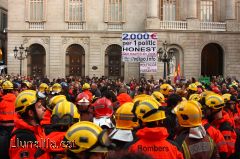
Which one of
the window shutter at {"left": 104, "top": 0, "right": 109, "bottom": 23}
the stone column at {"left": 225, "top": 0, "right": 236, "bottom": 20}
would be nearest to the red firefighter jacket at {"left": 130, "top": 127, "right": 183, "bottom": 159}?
the window shutter at {"left": 104, "top": 0, "right": 109, "bottom": 23}

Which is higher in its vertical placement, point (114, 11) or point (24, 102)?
point (114, 11)

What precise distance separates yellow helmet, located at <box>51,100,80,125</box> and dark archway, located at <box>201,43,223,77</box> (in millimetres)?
37451

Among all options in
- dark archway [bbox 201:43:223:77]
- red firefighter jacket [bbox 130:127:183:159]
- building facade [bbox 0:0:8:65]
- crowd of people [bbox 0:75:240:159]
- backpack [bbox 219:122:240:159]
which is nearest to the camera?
crowd of people [bbox 0:75:240:159]

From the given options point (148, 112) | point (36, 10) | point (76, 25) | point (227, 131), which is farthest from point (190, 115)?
point (36, 10)

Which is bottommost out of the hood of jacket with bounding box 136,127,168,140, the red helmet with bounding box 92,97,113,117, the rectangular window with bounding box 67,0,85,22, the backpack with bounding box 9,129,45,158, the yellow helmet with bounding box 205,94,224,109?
the backpack with bounding box 9,129,45,158

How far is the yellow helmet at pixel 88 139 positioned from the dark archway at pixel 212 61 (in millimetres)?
39025

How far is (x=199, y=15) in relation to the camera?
4447 cm

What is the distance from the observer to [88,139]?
15.7 feet

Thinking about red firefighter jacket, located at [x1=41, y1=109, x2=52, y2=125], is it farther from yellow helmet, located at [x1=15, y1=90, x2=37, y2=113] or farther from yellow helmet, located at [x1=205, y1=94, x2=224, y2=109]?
yellow helmet, located at [x1=205, y1=94, x2=224, y2=109]

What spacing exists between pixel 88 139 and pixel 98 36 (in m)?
37.9

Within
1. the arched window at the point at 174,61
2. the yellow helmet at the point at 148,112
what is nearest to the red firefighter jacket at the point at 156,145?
the yellow helmet at the point at 148,112

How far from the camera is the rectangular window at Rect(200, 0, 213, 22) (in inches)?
1757

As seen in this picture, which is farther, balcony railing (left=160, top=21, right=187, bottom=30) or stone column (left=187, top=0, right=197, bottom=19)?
stone column (left=187, top=0, right=197, bottom=19)

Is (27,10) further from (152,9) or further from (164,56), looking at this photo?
(164,56)
